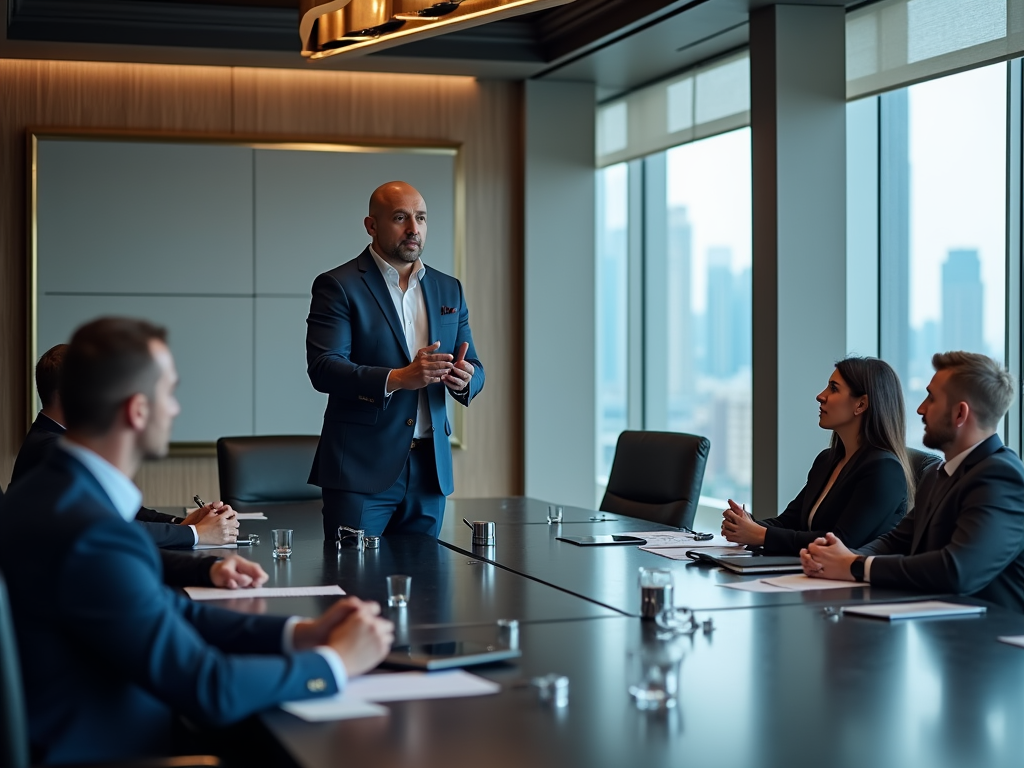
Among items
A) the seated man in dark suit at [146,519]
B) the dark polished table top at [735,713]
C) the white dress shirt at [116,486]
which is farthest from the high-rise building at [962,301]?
the white dress shirt at [116,486]

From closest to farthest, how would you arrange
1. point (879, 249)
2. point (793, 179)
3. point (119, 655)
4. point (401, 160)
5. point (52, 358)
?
1. point (119, 655)
2. point (52, 358)
3. point (793, 179)
4. point (879, 249)
5. point (401, 160)

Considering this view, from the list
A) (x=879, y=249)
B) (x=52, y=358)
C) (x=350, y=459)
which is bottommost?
(x=350, y=459)

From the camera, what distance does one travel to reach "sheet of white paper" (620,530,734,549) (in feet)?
12.6

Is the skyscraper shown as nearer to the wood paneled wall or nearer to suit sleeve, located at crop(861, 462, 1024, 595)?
suit sleeve, located at crop(861, 462, 1024, 595)

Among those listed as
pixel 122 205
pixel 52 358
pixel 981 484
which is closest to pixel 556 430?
pixel 122 205

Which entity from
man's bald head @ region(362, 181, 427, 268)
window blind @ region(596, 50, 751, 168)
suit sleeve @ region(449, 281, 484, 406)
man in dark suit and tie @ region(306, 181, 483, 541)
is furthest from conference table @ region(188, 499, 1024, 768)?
window blind @ region(596, 50, 751, 168)

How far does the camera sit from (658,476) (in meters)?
4.92

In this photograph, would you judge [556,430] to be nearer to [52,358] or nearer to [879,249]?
[879,249]

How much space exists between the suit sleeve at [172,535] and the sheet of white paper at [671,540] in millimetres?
1399

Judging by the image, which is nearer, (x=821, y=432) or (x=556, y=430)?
(x=821, y=432)

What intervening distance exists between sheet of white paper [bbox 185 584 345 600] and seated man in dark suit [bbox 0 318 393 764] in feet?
2.87

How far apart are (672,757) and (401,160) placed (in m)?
6.01

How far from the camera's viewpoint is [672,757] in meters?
1.70

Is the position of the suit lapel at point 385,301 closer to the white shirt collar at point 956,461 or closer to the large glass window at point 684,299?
the white shirt collar at point 956,461
